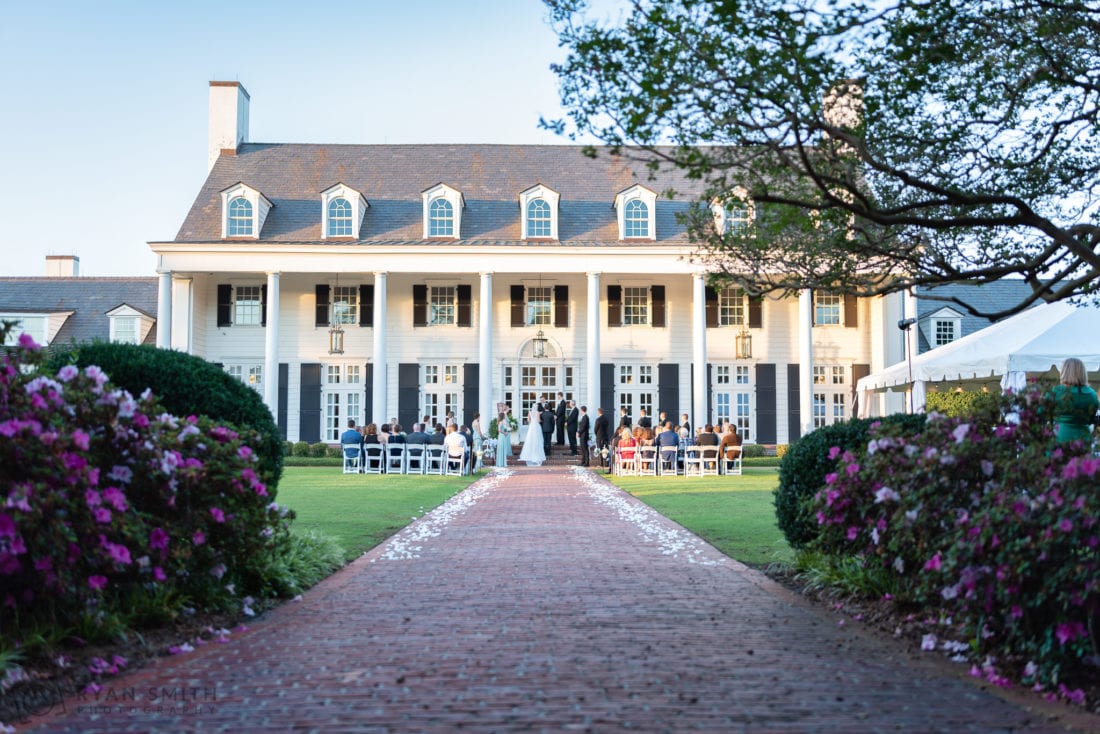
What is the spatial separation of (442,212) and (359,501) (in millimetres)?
20270

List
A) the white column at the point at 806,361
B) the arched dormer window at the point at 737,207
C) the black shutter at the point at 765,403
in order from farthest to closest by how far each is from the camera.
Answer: the black shutter at the point at 765,403 < the white column at the point at 806,361 < the arched dormer window at the point at 737,207

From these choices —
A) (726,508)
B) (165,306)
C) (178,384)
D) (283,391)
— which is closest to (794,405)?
(283,391)

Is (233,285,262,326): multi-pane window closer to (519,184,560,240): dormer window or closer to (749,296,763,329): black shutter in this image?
(519,184,560,240): dormer window

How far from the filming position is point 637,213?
1379 inches

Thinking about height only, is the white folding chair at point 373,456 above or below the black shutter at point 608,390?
below

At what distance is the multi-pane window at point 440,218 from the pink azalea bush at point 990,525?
28494mm

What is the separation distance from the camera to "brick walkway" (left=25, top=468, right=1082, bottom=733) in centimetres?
413

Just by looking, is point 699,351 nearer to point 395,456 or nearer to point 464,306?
point 464,306

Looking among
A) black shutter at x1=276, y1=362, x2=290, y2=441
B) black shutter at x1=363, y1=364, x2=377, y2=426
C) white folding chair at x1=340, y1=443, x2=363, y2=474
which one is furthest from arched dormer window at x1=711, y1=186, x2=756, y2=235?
black shutter at x1=276, y1=362, x2=290, y2=441

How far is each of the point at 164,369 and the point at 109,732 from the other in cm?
484

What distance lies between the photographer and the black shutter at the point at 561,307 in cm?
3591

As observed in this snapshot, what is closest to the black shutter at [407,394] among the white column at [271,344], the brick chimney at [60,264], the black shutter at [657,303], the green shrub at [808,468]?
the white column at [271,344]

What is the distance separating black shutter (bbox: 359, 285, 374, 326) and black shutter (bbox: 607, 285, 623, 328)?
26.4 feet

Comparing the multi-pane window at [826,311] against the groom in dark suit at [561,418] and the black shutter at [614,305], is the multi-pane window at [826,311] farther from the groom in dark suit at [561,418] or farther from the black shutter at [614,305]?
the groom in dark suit at [561,418]
